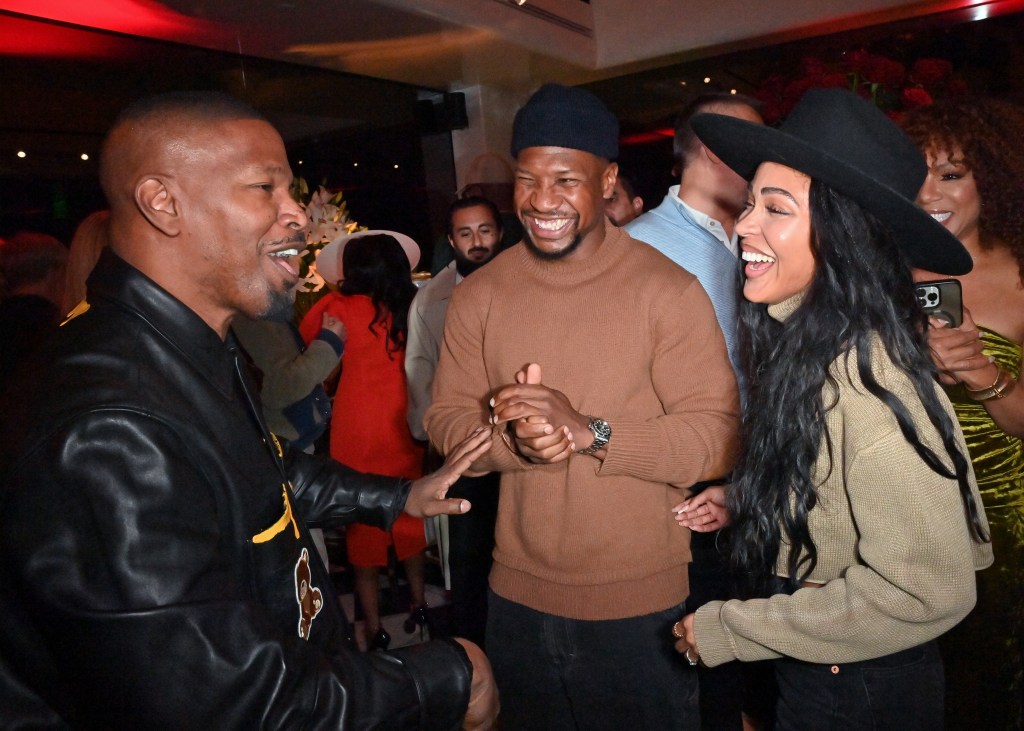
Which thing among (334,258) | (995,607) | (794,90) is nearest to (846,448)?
(995,607)

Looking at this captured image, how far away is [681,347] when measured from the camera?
6.24 feet

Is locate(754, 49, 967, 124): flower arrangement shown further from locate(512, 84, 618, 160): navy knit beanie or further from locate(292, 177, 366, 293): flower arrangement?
locate(292, 177, 366, 293): flower arrangement

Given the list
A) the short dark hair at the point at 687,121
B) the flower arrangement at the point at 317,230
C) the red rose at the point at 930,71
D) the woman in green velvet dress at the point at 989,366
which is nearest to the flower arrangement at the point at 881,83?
the red rose at the point at 930,71

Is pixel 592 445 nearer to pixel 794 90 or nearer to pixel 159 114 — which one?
pixel 159 114

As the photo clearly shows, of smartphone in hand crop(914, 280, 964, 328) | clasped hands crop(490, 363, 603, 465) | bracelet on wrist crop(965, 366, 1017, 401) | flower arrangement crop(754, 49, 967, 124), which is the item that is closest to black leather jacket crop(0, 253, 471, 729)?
clasped hands crop(490, 363, 603, 465)

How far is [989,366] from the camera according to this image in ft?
6.50

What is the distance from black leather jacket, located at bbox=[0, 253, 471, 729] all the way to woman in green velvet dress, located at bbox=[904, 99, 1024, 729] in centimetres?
155

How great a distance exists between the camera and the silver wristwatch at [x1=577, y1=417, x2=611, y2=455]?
5.84ft

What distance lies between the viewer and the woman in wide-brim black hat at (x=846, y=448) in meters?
1.26

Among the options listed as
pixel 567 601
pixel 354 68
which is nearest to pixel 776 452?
pixel 567 601

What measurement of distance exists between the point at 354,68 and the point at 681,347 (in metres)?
5.18

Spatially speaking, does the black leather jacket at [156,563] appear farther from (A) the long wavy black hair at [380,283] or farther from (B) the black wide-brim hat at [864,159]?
(A) the long wavy black hair at [380,283]

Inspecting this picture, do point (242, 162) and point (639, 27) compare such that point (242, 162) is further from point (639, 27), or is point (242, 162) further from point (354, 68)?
point (639, 27)

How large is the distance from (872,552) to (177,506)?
1041mm
